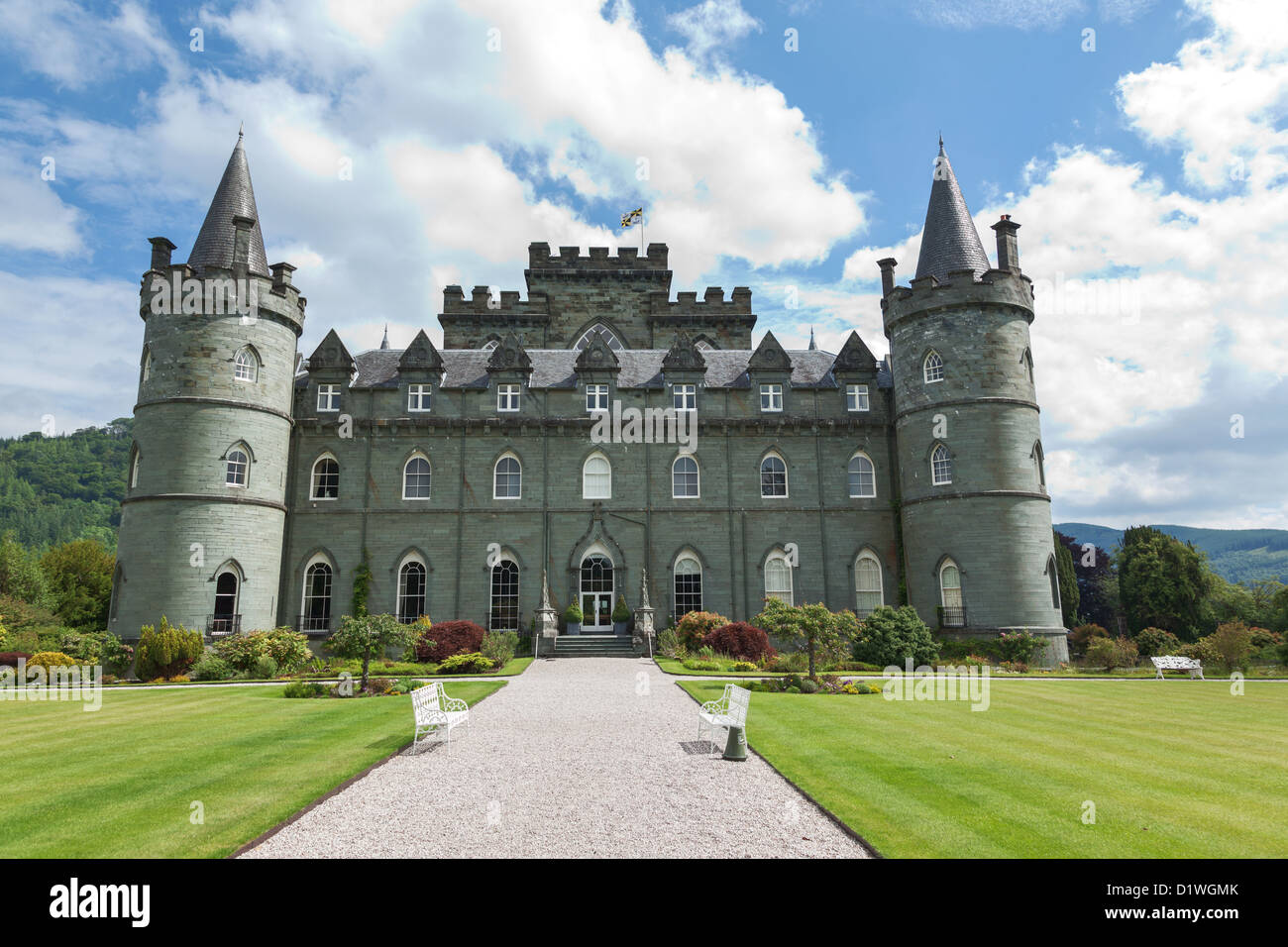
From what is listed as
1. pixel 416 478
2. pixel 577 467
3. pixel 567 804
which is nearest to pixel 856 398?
pixel 577 467

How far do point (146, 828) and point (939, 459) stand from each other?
2863 centimetres

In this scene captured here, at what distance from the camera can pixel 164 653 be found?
2453cm

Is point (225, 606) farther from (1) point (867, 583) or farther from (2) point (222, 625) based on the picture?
(1) point (867, 583)

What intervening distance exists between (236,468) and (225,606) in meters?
5.28

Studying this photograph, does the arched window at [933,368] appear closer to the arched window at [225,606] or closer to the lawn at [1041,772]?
the lawn at [1041,772]

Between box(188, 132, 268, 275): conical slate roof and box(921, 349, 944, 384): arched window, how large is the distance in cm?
2741

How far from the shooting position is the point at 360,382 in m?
32.9

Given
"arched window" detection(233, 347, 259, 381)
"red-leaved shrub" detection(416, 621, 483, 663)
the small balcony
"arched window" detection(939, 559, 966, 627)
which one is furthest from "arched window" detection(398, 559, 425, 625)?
"arched window" detection(939, 559, 966, 627)

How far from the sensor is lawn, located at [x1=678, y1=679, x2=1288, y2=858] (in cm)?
705

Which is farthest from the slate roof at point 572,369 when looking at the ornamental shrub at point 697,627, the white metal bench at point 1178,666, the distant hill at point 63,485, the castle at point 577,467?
the distant hill at point 63,485

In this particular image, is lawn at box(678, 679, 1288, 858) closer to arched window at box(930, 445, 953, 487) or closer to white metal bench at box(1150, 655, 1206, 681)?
white metal bench at box(1150, 655, 1206, 681)
